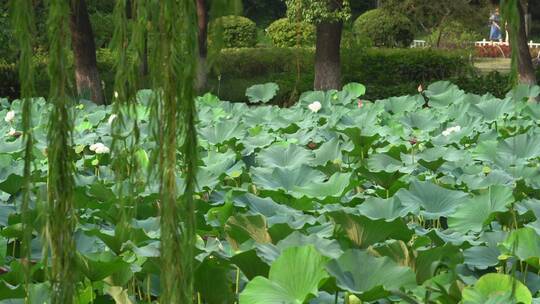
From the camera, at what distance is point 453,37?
77.7 feet

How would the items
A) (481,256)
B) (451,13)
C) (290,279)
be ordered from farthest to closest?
(451,13) → (481,256) → (290,279)

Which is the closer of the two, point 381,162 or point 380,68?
point 381,162

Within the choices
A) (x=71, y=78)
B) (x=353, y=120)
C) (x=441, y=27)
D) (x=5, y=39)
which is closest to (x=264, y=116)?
(x=353, y=120)

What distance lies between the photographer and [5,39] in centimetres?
1372

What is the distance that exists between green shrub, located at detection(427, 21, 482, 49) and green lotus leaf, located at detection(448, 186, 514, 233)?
66.9 feet

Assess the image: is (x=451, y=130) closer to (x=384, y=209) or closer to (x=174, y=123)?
(x=384, y=209)

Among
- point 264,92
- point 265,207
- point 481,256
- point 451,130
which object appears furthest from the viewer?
point 264,92

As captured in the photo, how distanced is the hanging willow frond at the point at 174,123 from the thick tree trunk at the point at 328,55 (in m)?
13.1

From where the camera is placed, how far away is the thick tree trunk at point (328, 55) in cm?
1425

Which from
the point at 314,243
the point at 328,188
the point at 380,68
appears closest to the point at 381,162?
the point at 328,188

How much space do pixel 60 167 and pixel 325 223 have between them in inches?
53.9

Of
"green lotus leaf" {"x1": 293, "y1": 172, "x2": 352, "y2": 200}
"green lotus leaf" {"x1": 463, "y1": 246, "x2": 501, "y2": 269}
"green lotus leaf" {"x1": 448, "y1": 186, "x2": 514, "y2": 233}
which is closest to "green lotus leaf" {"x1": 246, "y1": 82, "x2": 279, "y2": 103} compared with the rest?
"green lotus leaf" {"x1": 293, "y1": 172, "x2": 352, "y2": 200}

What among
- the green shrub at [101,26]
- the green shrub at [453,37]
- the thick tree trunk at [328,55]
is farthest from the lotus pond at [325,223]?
the green shrub at [453,37]

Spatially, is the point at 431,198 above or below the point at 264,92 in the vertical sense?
above
